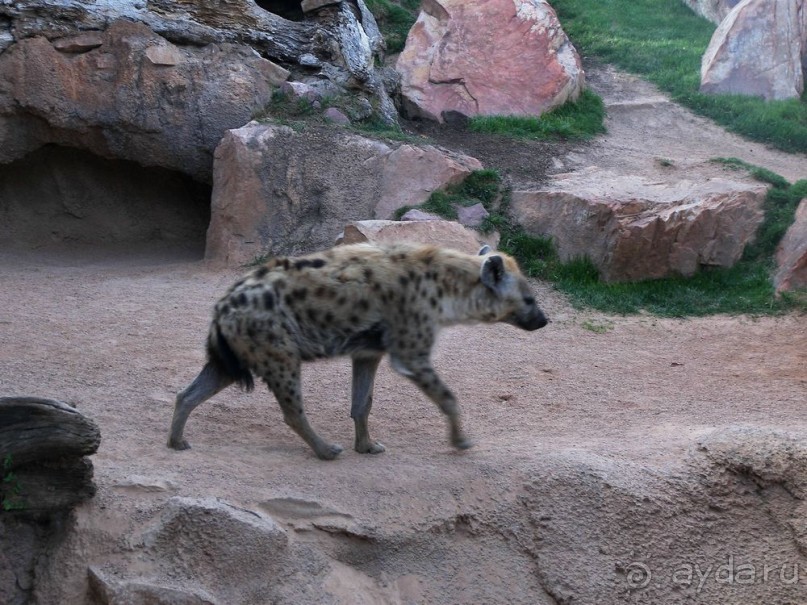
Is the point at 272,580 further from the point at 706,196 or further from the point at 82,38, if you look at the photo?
the point at 82,38

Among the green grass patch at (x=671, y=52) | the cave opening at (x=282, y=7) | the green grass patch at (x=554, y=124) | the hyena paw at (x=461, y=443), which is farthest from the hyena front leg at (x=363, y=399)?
the green grass patch at (x=671, y=52)

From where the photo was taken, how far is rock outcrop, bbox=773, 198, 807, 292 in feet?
25.5

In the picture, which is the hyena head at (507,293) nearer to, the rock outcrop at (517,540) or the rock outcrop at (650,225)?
the rock outcrop at (517,540)

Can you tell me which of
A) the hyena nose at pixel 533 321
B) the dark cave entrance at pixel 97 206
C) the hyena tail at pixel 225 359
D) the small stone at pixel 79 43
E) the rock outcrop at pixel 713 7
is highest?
the rock outcrop at pixel 713 7

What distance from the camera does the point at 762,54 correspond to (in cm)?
1208

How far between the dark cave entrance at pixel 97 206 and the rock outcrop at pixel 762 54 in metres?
6.59

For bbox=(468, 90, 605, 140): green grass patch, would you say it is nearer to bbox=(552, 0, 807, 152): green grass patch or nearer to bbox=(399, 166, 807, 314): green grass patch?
bbox=(552, 0, 807, 152): green grass patch

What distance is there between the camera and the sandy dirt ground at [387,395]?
4.27 m

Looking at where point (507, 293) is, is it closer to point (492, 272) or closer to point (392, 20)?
point (492, 272)

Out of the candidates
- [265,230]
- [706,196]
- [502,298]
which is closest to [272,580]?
[502,298]

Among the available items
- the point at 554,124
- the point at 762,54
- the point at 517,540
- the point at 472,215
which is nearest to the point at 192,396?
the point at 517,540

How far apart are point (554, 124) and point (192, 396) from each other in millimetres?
7251

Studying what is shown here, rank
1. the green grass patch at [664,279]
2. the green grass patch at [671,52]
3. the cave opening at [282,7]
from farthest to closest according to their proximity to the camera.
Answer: the green grass patch at [671,52] → the cave opening at [282,7] → the green grass patch at [664,279]

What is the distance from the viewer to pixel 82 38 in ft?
30.4
